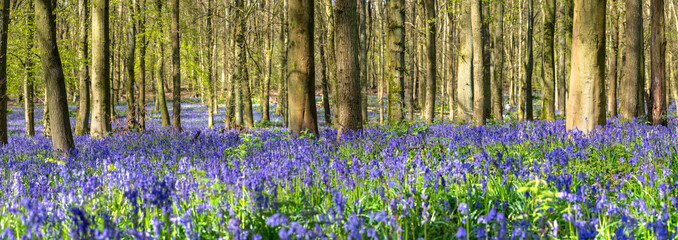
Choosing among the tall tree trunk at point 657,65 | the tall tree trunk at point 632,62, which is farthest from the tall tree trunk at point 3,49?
the tall tree trunk at point 657,65

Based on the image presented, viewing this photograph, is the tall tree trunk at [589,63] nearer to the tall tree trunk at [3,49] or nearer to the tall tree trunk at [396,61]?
the tall tree trunk at [396,61]

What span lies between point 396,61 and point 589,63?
14.4 ft

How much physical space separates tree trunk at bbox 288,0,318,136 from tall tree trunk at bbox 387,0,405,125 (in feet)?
8.88

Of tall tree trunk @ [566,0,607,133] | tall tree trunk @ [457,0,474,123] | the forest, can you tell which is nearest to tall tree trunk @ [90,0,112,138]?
the forest

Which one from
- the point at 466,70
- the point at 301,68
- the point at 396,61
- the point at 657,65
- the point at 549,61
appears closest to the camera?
the point at 301,68

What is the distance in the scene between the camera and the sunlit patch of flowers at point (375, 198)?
96.3 inches

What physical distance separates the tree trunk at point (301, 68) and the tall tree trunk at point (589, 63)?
444cm

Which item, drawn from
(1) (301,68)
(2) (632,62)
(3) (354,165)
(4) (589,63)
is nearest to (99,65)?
(1) (301,68)

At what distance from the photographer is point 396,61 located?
420 inches

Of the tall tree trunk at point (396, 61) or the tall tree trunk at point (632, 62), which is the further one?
the tall tree trunk at point (396, 61)

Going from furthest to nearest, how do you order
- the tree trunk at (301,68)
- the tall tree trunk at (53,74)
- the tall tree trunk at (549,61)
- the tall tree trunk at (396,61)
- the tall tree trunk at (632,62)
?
the tall tree trunk at (549,61) → the tall tree trunk at (396,61) → the tall tree trunk at (632,62) → the tree trunk at (301,68) → the tall tree trunk at (53,74)

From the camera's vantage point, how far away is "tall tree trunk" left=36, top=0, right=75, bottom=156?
6.82 metres

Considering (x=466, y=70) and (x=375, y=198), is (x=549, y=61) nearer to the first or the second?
(x=466, y=70)

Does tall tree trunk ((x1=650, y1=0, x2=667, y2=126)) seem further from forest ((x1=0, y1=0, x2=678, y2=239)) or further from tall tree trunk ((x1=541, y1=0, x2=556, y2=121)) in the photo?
tall tree trunk ((x1=541, y1=0, x2=556, y2=121))
